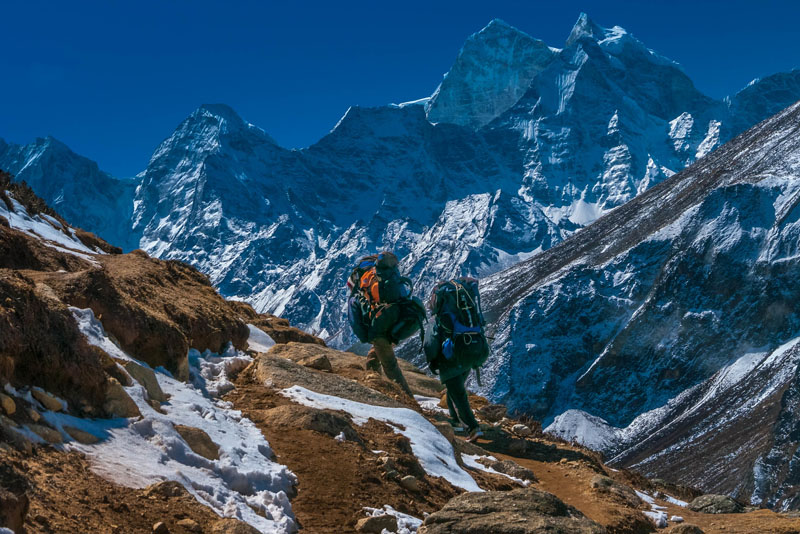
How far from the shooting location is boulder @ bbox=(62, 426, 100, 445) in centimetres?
829

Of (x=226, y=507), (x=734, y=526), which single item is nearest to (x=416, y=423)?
(x=734, y=526)

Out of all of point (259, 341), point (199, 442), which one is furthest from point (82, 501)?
point (259, 341)

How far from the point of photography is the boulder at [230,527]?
7.77 metres

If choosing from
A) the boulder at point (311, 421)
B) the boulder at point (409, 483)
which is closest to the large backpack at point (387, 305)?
the boulder at point (311, 421)

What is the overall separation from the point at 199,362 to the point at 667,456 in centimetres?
16068

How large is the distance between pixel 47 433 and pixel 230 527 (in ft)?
5.77

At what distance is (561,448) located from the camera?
18844 millimetres

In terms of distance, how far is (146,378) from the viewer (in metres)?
10.3

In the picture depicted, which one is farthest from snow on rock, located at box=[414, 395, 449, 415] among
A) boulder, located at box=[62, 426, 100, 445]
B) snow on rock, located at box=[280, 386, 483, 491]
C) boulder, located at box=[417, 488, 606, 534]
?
boulder, located at box=[62, 426, 100, 445]

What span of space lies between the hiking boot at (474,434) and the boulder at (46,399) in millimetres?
11101

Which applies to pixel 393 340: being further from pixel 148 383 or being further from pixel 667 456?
pixel 667 456

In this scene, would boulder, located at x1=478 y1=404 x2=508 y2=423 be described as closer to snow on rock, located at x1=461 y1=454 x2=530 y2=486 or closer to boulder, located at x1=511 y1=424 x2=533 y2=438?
boulder, located at x1=511 y1=424 x2=533 y2=438

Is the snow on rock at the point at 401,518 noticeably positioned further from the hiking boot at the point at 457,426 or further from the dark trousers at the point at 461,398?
the dark trousers at the point at 461,398

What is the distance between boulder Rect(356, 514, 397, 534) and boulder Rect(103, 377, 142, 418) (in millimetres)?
2485
